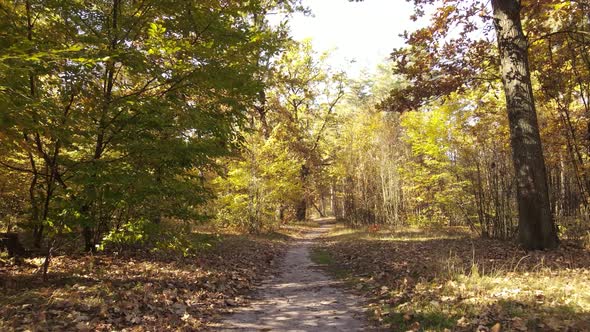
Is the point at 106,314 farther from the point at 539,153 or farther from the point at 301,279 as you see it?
the point at 539,153

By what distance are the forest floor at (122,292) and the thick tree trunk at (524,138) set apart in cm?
615

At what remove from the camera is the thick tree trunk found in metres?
8.59

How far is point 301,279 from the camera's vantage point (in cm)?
902

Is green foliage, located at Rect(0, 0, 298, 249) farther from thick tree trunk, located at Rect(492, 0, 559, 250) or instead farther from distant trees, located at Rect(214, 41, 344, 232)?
thick tree trunk, located at Rect(492, 0, 559, 250)

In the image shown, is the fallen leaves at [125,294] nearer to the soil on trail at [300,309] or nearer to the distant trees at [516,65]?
the soil on trail at [300,309]

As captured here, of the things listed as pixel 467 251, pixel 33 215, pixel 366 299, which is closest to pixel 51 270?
pixel 33 215

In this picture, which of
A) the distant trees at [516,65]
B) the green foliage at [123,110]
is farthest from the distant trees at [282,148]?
the distant trees at [516,65]

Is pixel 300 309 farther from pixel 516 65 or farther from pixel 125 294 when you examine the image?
pixel 516 65

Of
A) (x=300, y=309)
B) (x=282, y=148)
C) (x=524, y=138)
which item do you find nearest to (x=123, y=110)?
(x=300, y=309)

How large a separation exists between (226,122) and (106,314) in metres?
4.21

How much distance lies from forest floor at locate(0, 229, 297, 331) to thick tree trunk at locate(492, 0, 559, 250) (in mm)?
6145

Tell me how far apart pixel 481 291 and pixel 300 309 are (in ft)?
8.70

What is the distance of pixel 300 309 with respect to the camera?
6.23 metres

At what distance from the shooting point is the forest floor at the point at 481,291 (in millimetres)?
4406
